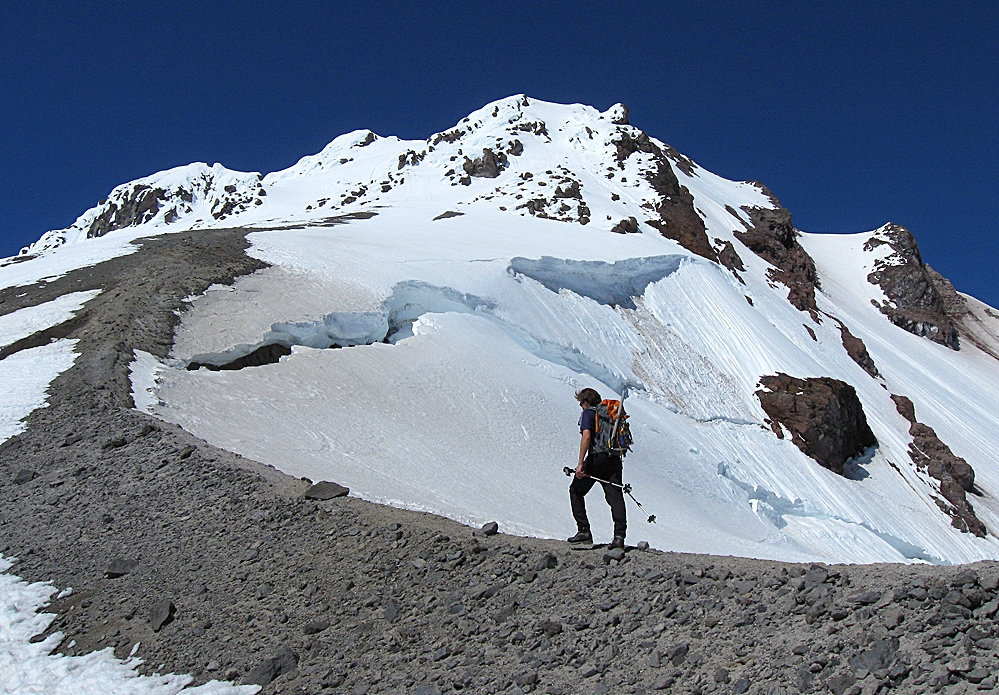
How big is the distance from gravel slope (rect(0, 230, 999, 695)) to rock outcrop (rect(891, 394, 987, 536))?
23804 millimetres

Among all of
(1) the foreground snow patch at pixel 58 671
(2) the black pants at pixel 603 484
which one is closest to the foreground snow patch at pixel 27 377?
(1) the foreground snow patch at pixel 58 671

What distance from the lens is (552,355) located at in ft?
66.8

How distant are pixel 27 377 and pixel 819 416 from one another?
74.8 feet

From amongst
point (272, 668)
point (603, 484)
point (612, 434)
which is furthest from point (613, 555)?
point (272, 668)

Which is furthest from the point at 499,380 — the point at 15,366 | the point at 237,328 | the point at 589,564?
the point at 589,564

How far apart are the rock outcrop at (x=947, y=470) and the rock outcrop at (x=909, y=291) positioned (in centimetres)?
2159

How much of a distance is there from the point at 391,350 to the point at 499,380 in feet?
8.42

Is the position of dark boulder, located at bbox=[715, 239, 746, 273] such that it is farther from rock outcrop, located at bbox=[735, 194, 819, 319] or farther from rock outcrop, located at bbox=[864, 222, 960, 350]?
rock outcrop, located at bbox=[864, 222, 960, 350]

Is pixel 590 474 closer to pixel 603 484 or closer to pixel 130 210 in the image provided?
pixel 603 484

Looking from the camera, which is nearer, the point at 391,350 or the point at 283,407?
the point at 283,407

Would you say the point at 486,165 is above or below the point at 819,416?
above

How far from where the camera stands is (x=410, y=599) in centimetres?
572

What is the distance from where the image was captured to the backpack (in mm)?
6617

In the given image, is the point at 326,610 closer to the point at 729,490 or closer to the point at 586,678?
the point at 586,678
